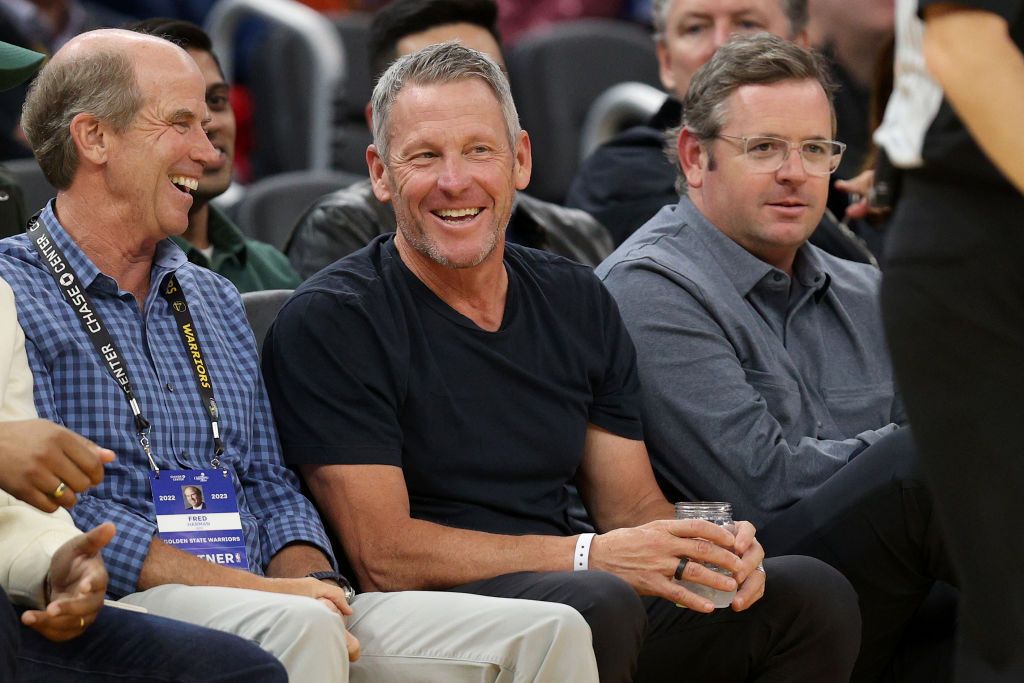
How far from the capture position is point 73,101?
2.82m

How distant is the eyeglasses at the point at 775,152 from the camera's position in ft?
11.3

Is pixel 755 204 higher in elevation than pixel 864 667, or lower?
higher

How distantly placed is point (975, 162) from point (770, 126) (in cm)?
165

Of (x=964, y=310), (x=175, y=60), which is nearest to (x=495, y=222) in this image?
(x=175, y=60)

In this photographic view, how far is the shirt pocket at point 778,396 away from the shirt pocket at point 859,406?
0.49 ft

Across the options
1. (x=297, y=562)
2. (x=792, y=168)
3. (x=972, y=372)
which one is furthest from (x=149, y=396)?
(x=792, y=168)

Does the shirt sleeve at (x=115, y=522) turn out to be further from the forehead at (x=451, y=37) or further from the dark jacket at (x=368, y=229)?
the forehead at (x=451, y=37)

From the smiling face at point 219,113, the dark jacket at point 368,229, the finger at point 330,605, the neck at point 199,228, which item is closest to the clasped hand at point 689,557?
the finger at point 330,605

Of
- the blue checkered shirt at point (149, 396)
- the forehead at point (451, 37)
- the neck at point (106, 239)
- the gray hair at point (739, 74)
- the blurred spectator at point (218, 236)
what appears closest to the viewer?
the blue checkered shirt at point (149, 396)

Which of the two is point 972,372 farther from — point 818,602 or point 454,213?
point 454,213

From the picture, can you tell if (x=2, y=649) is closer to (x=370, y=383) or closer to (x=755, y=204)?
(x=370, y=383)

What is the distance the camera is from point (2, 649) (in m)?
2.06

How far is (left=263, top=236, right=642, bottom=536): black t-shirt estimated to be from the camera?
277 cm

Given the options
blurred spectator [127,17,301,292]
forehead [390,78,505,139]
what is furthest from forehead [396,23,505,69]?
forehead [390,78,505,139]
